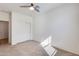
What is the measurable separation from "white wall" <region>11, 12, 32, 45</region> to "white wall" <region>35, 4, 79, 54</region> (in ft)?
1.77

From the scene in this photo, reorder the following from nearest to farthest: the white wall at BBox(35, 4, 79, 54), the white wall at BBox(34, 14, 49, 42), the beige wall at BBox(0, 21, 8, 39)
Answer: the white wall at BBox(35, 4, 79, 54) → the white wall at BBox(34, 14, 49, 42) → the beige wall at BBox(0, 21, 8, 39)

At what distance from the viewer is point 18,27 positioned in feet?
11.0

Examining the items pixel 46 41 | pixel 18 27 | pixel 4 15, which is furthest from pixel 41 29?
pixel 4 15

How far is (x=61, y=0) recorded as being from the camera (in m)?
0.61

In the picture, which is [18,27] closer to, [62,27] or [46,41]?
[46,41]

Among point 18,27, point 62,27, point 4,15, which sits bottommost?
point 18,27

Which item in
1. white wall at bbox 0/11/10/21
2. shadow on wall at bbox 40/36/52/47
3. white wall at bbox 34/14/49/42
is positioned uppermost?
white wall at bbox 0/11/10/21

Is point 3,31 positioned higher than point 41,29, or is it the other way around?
point 41,29

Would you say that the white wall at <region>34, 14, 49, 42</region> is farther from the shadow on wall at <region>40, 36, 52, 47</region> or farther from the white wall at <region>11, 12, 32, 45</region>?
the white wall at <region>11, 12, 32, 45</region>

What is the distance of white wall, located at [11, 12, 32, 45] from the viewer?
2.92 m

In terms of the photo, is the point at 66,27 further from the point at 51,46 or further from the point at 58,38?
the point at 51,46

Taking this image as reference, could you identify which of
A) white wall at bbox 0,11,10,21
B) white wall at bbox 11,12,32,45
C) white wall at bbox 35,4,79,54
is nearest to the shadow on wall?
white wall at bbox 35,4,79,54

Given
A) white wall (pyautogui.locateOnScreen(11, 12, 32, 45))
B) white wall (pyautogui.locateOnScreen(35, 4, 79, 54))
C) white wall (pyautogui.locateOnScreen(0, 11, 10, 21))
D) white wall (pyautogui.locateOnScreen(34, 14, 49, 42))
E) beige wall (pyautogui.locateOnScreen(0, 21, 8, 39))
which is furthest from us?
beige wall (pyautogui.locateOnScreen(0, 21, 8, 39))

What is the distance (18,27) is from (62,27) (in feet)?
6.26
